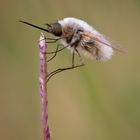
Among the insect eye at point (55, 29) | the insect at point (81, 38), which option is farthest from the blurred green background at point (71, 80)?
the insect eye at point (55, 29)

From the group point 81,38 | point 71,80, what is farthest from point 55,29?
point 71,80

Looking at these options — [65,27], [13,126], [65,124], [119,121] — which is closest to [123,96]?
[119,121]

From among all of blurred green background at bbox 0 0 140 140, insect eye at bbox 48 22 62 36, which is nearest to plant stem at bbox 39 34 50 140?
insect eye at bbox 48 22 62 36

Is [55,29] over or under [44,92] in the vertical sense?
over

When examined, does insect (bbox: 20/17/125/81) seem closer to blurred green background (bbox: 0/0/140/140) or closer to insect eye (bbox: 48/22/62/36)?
insect eye (bbox: 48/22/62/36)

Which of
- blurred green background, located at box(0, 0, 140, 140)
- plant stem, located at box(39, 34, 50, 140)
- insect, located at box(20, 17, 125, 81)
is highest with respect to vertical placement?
blurred green background, located at box(0, 0, 140, 140)

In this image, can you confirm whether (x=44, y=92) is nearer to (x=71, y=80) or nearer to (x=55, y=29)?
(x=55, y=29)

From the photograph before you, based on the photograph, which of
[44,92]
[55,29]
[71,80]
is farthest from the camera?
[71,80]
